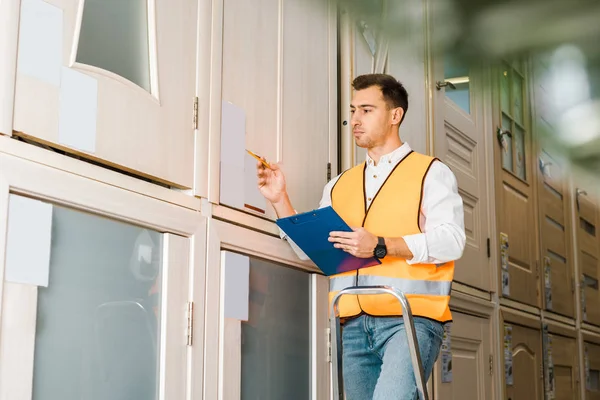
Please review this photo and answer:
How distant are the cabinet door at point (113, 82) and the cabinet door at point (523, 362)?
2.24 meters

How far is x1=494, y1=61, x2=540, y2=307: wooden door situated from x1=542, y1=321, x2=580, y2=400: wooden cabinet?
289mm

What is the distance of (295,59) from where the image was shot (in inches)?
78.4

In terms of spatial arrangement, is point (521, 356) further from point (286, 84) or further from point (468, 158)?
point (286, 84)

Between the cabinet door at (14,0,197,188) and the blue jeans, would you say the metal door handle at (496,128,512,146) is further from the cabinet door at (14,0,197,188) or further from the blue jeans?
the cabinet door at (14,0,197,188)

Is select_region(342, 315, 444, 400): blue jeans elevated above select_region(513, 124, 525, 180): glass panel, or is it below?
below

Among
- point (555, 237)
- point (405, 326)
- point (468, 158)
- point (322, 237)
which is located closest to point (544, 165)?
point (555, 237)

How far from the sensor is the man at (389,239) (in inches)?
61.1

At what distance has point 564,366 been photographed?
177 inches

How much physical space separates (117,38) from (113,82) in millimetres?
96

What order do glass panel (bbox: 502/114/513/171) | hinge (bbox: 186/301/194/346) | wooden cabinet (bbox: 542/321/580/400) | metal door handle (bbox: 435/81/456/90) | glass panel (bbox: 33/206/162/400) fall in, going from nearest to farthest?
1. glass panel (bbox: 33/206/162/400)
2. hinge (bbox: 186/301/194/346)
3. metal door handle (bbox: 435/81/456/90)
4. glass panel (bbox: 502/114/513/171)
5. wooden cabinet (bbox: 542/321/580/400)

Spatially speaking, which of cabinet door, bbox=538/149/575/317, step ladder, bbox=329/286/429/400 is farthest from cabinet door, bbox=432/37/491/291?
step ladder, bbox=329/286/429/400

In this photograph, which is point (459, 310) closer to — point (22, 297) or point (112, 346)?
point (112, 346)

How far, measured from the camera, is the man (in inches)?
61.1

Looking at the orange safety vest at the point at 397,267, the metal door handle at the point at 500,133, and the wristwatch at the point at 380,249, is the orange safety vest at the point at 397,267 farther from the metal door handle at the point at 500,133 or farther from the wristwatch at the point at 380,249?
the metal door handle at the point at 500,133
